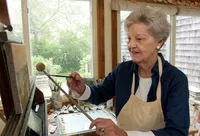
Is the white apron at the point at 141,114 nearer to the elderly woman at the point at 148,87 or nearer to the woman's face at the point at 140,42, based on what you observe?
the elderly woman at the point at 148,87

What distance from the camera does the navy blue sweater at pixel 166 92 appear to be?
82 centimetres

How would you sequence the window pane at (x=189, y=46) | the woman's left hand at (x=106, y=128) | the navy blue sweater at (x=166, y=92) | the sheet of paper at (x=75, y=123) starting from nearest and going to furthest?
the woman's left hand at (x=106, y=128) < the navy blue sweater at (x=166, y=92) < the sheet of paper at (x=75, y=123) < the window pane at (x=189, y=46)

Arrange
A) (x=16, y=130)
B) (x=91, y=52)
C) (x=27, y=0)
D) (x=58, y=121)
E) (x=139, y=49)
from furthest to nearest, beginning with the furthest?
(x=91, y=52)
(x=27, y=0)
(x=58, y=121)
(x=139, y=49)
(x=16, y=130)

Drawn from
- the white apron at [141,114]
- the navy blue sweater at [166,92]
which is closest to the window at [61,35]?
the navy blue sweater at [166,92]

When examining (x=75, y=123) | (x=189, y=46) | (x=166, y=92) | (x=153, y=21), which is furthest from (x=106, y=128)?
(x=189, y=46)

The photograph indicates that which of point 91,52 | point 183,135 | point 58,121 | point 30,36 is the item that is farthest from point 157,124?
point 30,36

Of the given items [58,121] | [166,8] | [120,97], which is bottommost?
[58,121]

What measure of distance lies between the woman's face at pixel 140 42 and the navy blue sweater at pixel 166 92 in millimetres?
100

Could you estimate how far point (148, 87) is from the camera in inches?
40.3

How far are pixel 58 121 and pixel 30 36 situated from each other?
38.0 inches

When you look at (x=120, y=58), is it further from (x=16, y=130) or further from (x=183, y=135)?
(x=16, y=130)

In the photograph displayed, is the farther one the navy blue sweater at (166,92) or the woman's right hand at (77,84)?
the woman's right hand at (77,84)

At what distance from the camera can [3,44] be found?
0.56 metres

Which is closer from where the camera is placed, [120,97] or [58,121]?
[120,97]
